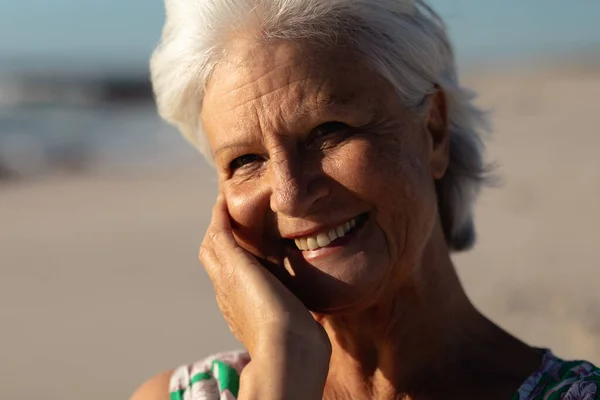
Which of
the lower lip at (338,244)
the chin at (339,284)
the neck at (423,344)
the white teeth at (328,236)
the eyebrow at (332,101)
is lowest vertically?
the neck at (423,344)

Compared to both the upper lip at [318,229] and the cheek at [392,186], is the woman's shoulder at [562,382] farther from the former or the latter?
the upper lip at [318,229]

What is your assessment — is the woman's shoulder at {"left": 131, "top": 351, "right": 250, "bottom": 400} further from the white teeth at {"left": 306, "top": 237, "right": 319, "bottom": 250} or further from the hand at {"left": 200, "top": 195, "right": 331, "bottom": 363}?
the white teeth at {"left": 306, "top": 237, "right": 319, "bottom": 250}

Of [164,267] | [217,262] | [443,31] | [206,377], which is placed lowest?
[164,267]

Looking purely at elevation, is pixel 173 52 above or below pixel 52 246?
above

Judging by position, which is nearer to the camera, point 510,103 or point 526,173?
point 526,173

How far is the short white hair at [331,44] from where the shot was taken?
2.57 m

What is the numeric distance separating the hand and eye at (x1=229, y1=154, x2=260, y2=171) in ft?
0.45

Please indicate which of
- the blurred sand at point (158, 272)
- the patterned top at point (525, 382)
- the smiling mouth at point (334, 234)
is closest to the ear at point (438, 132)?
the smiling mouth at point (334, 234)

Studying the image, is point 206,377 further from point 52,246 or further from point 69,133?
point 69,133

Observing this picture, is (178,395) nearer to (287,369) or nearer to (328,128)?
(287,369)

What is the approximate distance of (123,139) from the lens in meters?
21.9

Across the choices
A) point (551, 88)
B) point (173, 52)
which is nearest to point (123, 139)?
point (551, 88)

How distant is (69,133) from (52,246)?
1373cm

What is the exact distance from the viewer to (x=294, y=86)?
2543mm
